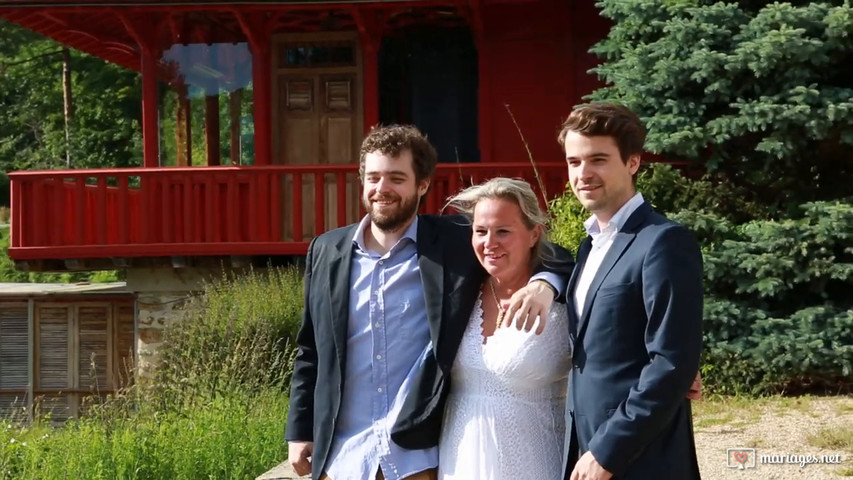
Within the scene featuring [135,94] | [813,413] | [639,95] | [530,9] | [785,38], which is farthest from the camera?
[135,94]

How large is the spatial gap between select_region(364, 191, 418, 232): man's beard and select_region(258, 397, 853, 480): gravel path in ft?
6.74

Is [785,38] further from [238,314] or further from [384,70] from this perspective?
[384,70]

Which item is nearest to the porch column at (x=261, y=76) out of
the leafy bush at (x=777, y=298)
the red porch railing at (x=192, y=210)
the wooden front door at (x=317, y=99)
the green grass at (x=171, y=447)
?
the wooden front door at (x=317, y=99)

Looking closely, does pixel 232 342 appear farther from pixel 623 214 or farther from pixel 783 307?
pixel 623 214

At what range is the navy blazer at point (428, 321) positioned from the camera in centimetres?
346

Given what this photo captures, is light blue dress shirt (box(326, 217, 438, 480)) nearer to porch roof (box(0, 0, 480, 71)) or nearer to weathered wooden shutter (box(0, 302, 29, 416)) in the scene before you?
porch roof (box(0, 0, 480, 71))

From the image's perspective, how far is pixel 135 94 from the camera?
29000mm

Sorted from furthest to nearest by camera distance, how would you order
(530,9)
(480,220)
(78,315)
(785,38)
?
(78,315) < (530,9) < (785,38) < (480,220)

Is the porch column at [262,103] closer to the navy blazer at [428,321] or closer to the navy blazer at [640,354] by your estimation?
the navy blazer at [428,321]

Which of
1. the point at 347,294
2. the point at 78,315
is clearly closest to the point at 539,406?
the point at 347,294

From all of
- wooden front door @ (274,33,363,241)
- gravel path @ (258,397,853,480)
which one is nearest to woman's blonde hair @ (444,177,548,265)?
gravel path @ (258,397,853,480)

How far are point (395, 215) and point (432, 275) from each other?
213 millimetres

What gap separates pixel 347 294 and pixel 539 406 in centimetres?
67

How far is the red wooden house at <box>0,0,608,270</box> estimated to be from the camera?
12680mm
